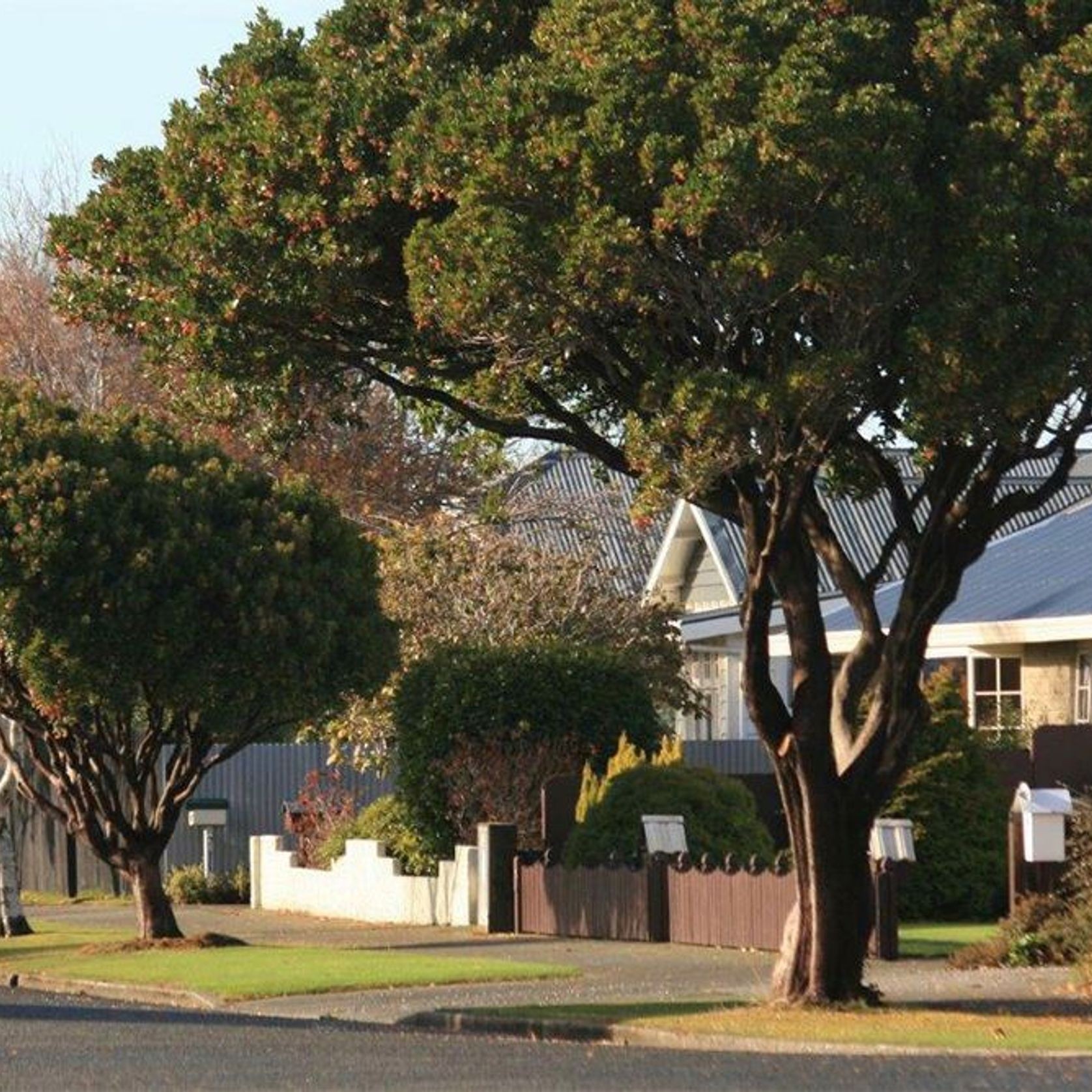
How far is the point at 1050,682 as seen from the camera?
36.1 metres

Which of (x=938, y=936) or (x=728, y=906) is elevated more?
(x=728, y=906)

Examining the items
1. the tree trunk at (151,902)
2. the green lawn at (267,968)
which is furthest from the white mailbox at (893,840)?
the tree trunk at (151,902)

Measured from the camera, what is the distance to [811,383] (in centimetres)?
1683

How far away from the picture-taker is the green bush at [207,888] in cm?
→ 3716

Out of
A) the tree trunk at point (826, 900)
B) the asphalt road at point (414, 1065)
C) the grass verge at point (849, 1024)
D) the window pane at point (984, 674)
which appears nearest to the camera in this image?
the asphalt road at point (414, 1065)

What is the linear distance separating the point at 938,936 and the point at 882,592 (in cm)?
1378

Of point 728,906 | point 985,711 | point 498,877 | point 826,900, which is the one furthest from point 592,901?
point 985,711

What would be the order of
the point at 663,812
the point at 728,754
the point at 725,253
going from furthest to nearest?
the point at 728,754 < the point at 663,812 < the point at 725,253

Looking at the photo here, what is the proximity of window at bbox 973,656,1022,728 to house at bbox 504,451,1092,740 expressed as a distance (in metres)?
0.02

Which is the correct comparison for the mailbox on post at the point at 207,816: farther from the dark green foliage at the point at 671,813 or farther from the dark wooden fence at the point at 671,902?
the dark green foliage at the point at 671,813

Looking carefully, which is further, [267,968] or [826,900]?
[267,968]

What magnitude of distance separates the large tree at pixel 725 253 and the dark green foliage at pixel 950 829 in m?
9.28

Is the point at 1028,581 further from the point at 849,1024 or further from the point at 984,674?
the point at 849,1024

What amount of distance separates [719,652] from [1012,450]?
2742cm
